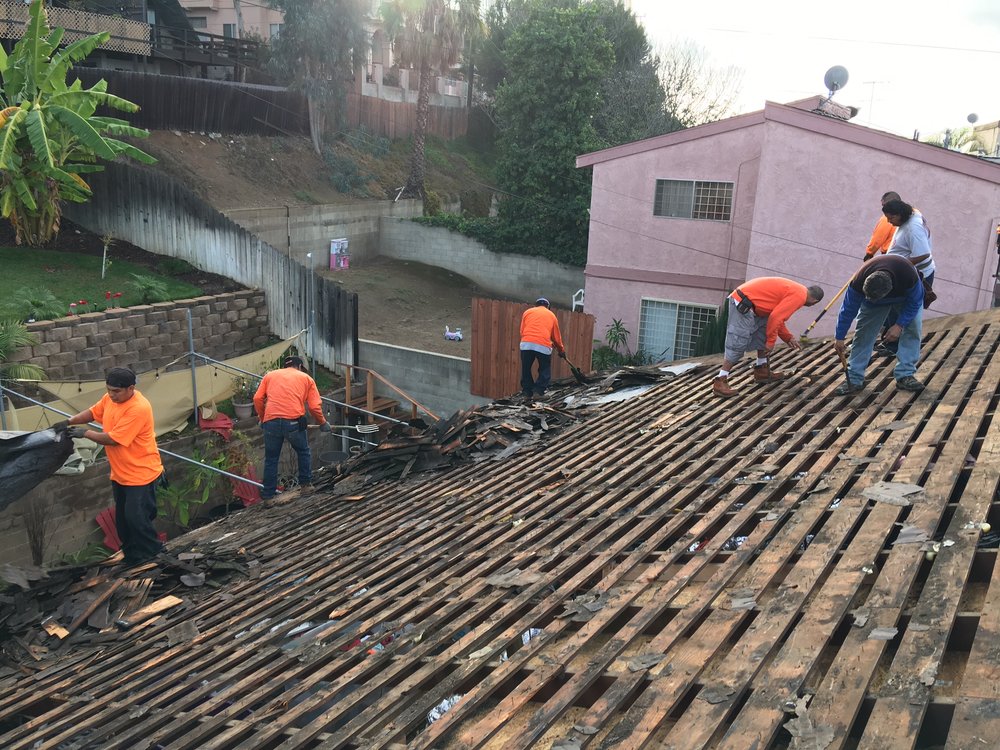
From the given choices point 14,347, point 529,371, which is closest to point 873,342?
point 529,371

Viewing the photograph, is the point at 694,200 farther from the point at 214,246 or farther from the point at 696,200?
the point at 214,246

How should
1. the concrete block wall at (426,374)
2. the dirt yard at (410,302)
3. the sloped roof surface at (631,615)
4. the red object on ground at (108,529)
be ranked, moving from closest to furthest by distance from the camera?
the sloped roof surface at (631,615), the red object on ground at (108,529), the concrete block wall at (426,374), the dirt yard at (410,302)

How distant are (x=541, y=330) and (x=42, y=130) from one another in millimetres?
9081

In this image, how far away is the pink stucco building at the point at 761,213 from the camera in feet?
45.2

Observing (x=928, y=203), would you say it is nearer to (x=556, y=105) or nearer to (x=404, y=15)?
(x=556, y=105)

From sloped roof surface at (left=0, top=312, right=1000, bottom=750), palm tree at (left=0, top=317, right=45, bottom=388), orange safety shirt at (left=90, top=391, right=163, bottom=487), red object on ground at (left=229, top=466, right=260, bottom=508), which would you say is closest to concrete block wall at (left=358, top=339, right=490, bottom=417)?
red object on ground at (left=229, top=466, right=260, bottom=508)

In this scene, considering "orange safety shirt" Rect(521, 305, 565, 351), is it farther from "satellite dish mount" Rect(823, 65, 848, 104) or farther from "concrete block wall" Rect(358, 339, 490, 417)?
"satellite dish mount" Rect(823, 65, 848, 104)

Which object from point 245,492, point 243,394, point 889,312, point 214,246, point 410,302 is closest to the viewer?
point 889,312

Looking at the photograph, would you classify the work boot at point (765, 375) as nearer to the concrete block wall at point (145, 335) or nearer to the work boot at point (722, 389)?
the work boot at point (722, 389)

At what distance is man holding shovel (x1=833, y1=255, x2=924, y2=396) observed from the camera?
20.9ft

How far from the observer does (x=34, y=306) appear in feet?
41.2

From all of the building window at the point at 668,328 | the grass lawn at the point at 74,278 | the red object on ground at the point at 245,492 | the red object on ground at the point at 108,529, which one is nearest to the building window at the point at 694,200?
the building window at the point at 668,328

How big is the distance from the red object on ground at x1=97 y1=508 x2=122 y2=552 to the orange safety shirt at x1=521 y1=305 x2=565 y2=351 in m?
6.46

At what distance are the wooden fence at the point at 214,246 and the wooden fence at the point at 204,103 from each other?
24.5 feet
